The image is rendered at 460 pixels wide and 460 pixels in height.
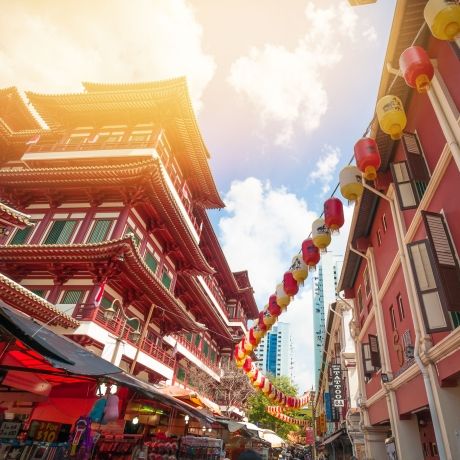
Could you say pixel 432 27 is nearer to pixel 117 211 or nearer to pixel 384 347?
pixel 384 347

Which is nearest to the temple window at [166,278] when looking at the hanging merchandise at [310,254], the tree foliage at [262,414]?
the hanging merchandise at [310,254]

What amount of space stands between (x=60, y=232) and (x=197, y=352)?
14.1 meters

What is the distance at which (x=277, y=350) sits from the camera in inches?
6235

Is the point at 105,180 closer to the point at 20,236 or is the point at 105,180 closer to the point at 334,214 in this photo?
the point at 20,236

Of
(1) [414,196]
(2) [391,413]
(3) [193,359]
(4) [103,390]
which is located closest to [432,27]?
(1) [414,196]

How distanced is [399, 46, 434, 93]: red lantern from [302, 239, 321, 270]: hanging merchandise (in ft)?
16.2

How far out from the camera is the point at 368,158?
6.66 m

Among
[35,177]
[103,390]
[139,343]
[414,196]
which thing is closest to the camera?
[414,196]

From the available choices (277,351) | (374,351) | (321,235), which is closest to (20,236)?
(321,235)

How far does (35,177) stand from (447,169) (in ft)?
55.6

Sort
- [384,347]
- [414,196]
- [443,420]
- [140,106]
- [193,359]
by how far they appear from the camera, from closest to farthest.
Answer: [443,420], [414,196], [384,347], [140,106], [193,359]

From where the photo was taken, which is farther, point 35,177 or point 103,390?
point 35,177

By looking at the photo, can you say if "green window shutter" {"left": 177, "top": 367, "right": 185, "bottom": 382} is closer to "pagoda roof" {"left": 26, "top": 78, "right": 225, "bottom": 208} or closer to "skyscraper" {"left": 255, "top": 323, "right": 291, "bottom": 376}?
"pagoda roof" {"left": 26, "top": 78, "right": 225, "bottom": 208}

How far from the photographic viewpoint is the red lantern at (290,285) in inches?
420
